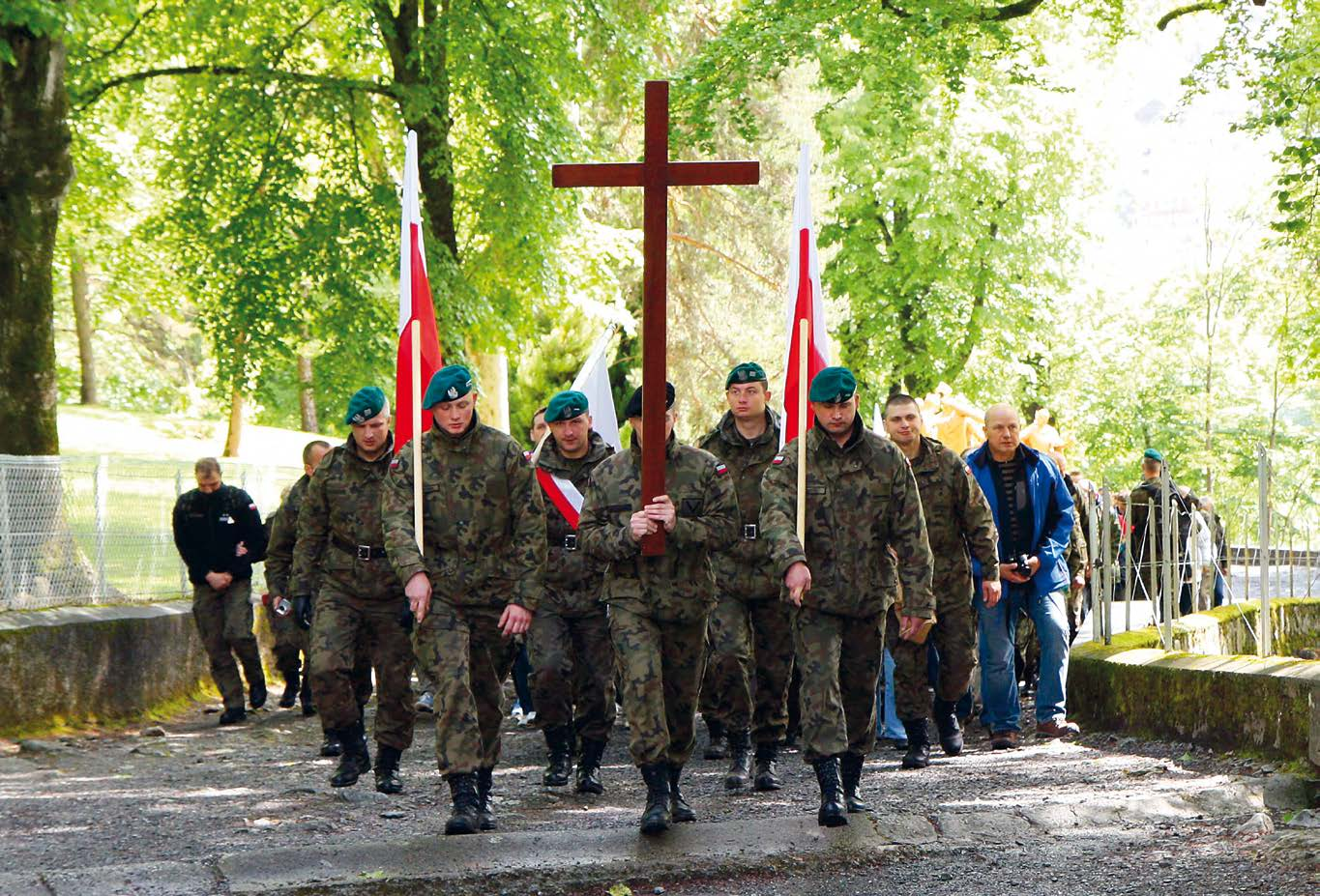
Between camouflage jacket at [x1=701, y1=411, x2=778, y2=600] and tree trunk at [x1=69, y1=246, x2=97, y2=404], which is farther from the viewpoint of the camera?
tree trunk at [x1=69, y1=246, x2=97, y2=404]

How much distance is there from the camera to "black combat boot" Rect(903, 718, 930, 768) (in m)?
10.0

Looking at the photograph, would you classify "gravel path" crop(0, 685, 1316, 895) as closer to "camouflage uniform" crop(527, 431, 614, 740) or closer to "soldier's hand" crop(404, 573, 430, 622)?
"camouflage uniform" crop(527, 431, 614, 740)

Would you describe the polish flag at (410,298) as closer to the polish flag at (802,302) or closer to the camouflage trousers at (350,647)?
the camouflage trousers at (350,647)

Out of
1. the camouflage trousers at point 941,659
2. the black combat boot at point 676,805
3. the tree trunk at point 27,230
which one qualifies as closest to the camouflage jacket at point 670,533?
the black combat boot at point 676,805

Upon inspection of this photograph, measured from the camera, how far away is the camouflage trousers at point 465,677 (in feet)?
25.8

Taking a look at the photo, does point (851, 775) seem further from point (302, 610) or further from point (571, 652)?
point (302, 610)

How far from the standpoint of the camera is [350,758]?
32.4 ft

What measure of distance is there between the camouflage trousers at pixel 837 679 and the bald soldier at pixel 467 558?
1.29 m

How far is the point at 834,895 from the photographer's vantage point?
6.82 meters

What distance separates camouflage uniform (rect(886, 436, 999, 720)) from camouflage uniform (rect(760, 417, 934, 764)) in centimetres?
189

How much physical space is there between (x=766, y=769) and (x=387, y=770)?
6.71 feet

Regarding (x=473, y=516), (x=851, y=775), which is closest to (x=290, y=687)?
(x=473, y=516)

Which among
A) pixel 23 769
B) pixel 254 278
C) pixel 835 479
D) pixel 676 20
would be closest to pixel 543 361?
pixel 676 20

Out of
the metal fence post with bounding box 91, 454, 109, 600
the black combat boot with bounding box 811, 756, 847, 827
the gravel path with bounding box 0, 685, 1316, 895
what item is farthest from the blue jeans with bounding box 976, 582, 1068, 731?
the metal fence post with bounding box 91, 454, 109, 600
